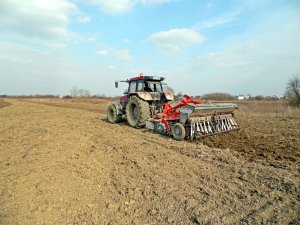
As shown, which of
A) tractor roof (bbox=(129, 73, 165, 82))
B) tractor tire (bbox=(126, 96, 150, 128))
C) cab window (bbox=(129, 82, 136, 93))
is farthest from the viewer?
cab window (bbox=(129, 82, 136, 93))

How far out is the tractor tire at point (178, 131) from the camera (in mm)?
8461

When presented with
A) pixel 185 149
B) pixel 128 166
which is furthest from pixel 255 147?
pixel 128 166

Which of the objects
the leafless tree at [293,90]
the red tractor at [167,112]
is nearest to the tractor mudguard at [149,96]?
the red tractor at [167,112]

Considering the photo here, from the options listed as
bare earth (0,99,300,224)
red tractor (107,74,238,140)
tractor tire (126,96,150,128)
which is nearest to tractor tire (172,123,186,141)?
red tractor (107,74,238,140)

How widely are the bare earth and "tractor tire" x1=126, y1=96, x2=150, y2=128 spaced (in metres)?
2.61

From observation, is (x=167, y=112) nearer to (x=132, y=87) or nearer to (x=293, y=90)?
(x=132, y=87)

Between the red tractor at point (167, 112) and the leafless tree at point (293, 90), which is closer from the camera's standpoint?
the red tractor at point (167, 112)

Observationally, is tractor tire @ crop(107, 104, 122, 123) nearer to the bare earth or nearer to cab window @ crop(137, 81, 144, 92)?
cab window @ crop(137, 81, 144, 92)

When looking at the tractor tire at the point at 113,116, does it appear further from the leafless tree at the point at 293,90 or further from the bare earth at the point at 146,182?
the leafless tree at the point at 293,90

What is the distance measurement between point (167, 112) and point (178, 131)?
3.36ft

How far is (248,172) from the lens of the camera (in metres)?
5.34

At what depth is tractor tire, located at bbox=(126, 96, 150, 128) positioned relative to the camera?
10391mm

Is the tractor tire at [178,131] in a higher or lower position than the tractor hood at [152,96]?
lower

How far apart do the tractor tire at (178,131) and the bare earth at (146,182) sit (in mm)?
838
